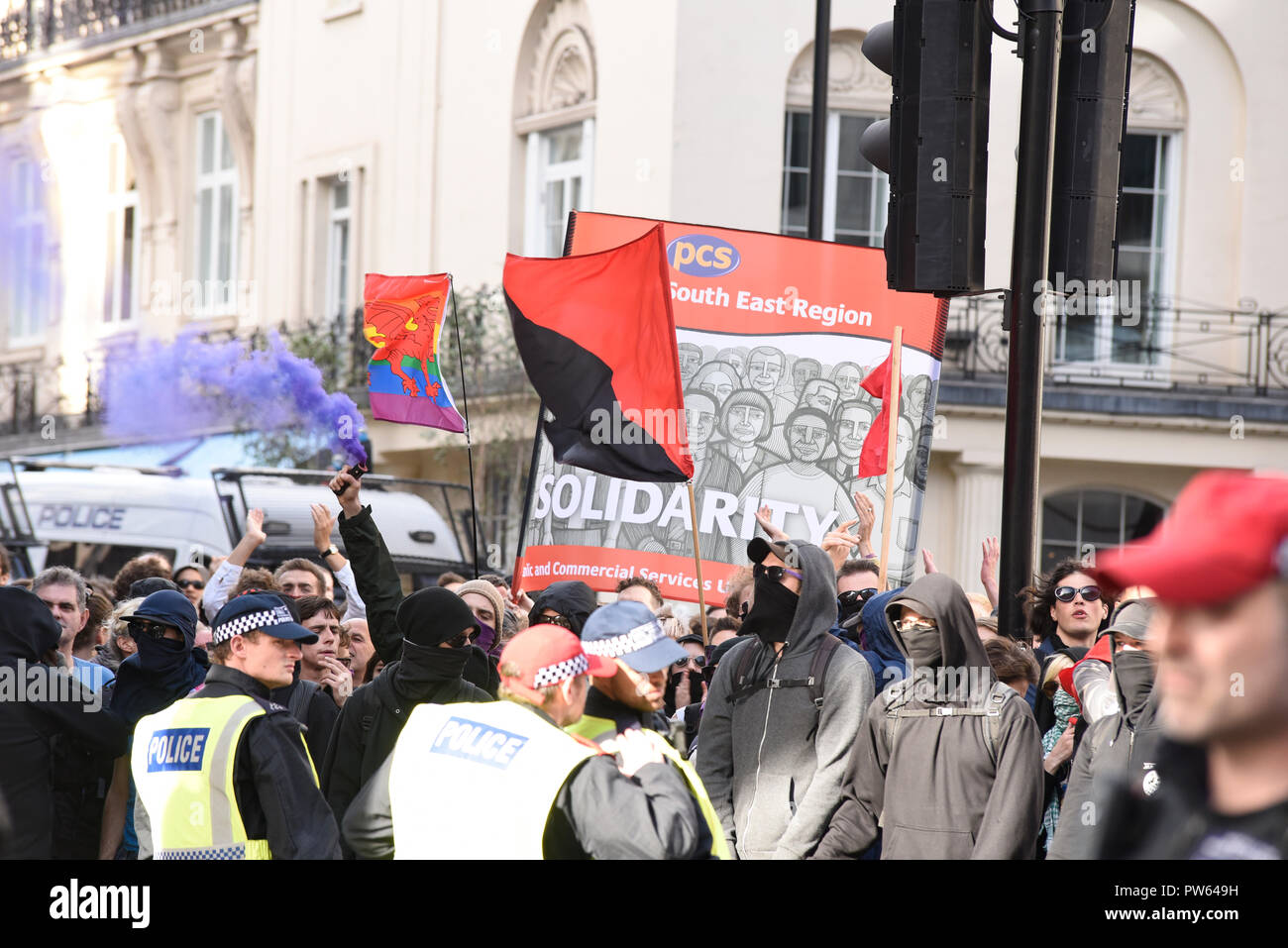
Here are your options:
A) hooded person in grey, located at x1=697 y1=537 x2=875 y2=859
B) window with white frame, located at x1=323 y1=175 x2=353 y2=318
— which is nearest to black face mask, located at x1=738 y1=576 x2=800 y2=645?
hooded person in grey, located at x1=697 y1=537 x2=875 y2=859

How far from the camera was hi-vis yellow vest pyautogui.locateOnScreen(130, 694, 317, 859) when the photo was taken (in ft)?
15.9

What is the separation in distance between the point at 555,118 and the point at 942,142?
49.2ft

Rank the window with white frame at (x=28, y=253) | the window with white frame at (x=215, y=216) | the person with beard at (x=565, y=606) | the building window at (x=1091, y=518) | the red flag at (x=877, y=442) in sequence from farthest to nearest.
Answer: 1. the window with white frame at (x=28, y=253)
2. the window with white frame at (x=215, y=216)
3. the building window at (x=1091, y=518)
4. the red flag at (x=877, y=442)
5. the person with beard at (x=565, y=606)

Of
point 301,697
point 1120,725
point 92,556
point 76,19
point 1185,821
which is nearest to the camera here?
point 1185,821

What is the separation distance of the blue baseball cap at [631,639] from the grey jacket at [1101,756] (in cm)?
124

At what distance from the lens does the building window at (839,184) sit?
63.9 feet

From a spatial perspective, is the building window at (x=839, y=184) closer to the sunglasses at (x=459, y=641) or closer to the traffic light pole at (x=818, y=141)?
the traffic light pole at (x=818, y=141)

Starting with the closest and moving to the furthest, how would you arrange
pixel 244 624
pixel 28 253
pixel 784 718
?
pixel 244 624 → pixel 784 718 → pixel 28 253

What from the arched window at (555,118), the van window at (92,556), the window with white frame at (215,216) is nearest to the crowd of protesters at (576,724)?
the van window at (92,556)

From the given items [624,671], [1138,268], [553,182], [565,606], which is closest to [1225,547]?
[624,671]

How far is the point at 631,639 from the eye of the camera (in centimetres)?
439

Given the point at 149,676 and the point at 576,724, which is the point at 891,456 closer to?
the point at 149,676
